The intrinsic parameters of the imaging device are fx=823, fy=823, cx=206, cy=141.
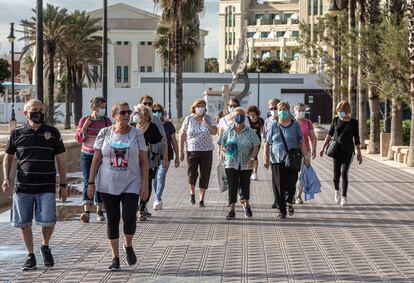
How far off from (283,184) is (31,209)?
4795mm

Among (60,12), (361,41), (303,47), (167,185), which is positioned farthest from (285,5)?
(167,185)

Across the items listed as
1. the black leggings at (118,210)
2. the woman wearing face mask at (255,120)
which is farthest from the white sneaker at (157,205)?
the black leggings at (118,210)

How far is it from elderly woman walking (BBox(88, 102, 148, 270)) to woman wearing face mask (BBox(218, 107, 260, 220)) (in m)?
3.69

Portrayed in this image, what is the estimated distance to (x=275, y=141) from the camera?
1189 centimetres

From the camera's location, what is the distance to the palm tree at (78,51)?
54938 mm

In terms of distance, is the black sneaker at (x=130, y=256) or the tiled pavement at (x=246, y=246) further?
the black sneaker at (x=130, y=256)

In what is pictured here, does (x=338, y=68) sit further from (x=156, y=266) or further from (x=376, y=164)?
(x=156, y=266)

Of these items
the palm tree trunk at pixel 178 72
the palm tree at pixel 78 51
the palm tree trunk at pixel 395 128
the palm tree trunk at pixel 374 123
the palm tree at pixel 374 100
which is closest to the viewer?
the palm tree trunk at pixel 395 128

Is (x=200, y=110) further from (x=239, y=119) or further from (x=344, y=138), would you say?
(x=344, y=138)

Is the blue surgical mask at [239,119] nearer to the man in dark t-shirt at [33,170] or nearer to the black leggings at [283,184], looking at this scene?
the black leggings at [283,184]

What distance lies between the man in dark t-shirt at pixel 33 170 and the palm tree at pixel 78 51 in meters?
46.5

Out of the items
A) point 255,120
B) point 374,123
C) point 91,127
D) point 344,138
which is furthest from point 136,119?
point 374,123

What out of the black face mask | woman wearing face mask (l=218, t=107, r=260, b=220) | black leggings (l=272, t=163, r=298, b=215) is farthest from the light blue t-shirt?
the black face mask

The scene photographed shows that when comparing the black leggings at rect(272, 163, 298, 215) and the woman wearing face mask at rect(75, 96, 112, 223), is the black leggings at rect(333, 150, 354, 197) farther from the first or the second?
the woman wearing face mask at rect(75, 96, 112, 223)
